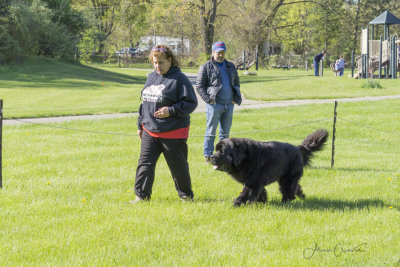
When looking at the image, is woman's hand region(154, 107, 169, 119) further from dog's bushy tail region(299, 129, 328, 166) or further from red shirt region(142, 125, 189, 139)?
dog's bushy tail region(299, 129, 328, 166)

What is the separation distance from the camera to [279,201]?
21.4ft

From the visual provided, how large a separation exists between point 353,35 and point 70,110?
58911 mm

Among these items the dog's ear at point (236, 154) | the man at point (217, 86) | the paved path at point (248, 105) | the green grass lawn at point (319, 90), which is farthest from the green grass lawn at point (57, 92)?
the dog's ear at point (236, 154)

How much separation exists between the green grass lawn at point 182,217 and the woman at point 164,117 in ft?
1.36

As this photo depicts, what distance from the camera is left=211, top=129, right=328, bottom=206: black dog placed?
574 cm

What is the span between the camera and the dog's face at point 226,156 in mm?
5660

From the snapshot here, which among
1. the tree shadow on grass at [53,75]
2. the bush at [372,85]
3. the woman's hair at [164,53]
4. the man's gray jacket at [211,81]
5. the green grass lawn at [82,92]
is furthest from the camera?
the tree shadow on grass at [53,75]

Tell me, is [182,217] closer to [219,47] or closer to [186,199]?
[186,199]

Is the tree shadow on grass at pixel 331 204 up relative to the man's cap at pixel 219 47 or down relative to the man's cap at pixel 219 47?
down

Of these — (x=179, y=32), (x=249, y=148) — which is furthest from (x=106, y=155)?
(x=179, y=32)

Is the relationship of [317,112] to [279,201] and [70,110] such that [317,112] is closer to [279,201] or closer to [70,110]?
[70,110]

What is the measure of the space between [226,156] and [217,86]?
3.25 meters

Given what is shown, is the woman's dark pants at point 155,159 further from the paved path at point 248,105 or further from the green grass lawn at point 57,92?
the green grass lawn at point 57,92

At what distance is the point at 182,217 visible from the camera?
215 inches
